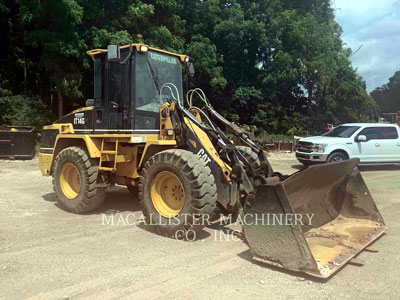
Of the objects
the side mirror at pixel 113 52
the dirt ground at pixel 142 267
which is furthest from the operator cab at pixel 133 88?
the dirt ground at pixel 142 267

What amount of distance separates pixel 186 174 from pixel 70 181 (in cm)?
309

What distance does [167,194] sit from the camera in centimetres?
539

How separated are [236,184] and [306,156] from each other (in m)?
8.23

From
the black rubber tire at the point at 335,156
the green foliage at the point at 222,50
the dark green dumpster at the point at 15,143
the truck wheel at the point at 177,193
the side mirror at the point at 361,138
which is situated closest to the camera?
the truck wheel at the point at 177,193

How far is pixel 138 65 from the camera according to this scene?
5.98 metres

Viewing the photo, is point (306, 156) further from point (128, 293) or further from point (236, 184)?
point (128, 293)

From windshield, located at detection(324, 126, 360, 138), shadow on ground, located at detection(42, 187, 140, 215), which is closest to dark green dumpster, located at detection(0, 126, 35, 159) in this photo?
shadow on ground, located at detection(42, 187, 140, 215)

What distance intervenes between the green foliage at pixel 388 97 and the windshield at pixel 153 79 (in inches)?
2646

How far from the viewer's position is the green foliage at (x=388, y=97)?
6731cm

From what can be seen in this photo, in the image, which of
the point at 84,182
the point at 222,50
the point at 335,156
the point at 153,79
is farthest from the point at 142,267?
the point at 222,50

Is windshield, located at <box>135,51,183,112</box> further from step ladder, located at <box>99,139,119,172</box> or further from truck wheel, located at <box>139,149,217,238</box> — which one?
truck wheel, located at <box>139,149,217,238</box>

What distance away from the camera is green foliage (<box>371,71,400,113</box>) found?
2650 inches

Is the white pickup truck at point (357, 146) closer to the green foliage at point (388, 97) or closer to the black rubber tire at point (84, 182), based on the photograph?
the black rubber tire at point (84, 182)

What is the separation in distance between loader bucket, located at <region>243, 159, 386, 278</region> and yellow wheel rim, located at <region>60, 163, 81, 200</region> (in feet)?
12.6
